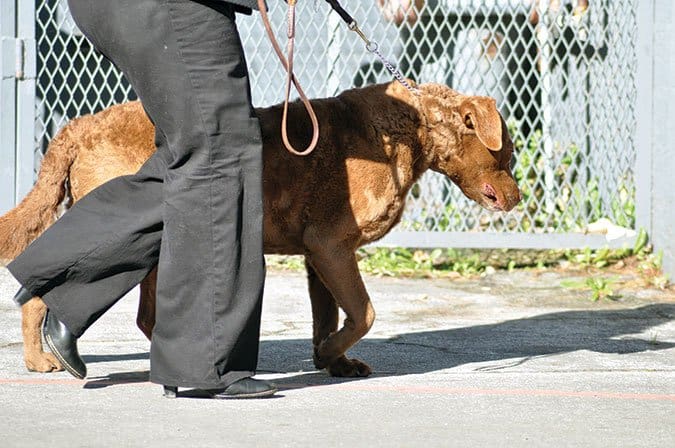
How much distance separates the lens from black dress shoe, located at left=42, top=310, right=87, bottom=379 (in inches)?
161

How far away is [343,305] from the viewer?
178 inches

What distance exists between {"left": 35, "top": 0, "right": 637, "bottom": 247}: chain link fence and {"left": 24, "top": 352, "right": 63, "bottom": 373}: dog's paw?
340 cm

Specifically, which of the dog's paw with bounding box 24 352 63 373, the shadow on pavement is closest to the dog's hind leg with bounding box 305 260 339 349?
the shadow on pavement

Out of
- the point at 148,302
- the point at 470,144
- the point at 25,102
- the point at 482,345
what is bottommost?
the point at 482,345

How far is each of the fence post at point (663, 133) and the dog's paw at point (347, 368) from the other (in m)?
3.07

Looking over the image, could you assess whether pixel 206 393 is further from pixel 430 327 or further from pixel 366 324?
pixel 430 327

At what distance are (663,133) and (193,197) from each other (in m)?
4.17

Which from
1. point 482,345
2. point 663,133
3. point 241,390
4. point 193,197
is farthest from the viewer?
point 663,133

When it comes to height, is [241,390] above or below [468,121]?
below

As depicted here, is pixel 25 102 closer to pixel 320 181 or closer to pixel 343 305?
pixel 320 181

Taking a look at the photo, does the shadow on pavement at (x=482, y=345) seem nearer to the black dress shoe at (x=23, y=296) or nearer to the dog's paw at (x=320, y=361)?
the dog's paw at (x=320, y=361)

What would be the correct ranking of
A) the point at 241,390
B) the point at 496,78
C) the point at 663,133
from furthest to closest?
the point at 496,78 < the point at 663,133 < the point at 241,390

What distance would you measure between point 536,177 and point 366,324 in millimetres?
3528

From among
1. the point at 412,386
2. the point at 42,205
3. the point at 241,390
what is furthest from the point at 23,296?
the point at 412,386
